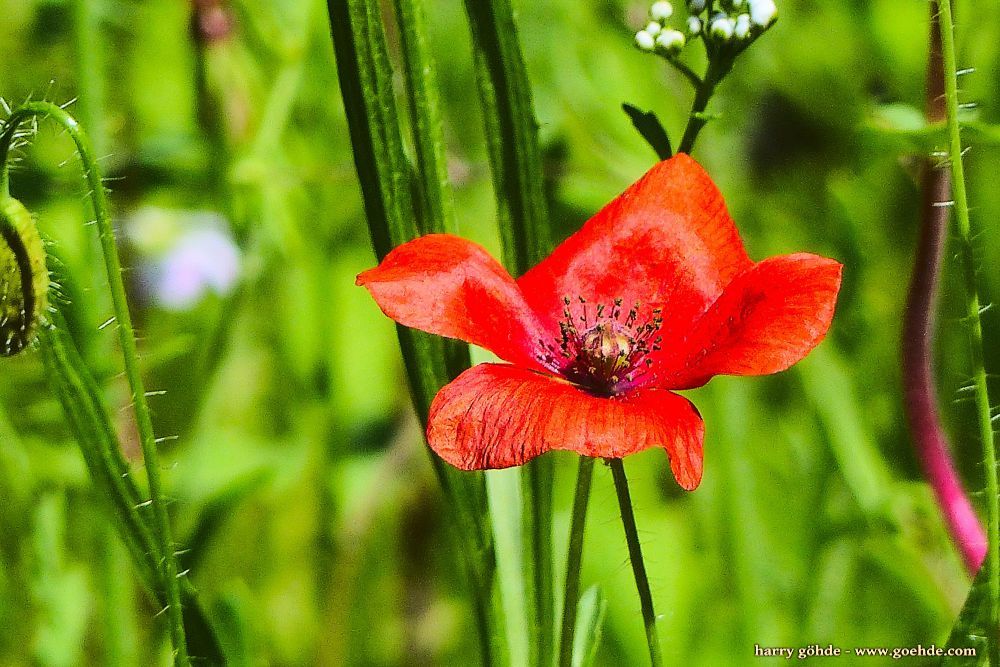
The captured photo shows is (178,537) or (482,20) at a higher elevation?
(482,20)

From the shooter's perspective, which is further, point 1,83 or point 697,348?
point 1,83

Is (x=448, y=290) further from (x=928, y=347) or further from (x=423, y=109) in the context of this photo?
(x=928, y=347)

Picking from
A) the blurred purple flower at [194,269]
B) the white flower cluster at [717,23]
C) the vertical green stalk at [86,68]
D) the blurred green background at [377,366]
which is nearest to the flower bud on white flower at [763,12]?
the white flower cluster at [717,23]

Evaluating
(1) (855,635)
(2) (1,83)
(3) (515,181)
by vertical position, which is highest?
(2) (1,83)

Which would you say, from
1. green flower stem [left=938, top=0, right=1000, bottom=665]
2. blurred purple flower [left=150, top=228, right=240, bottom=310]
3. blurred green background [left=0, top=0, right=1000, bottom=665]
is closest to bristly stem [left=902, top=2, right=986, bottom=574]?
blurred green background [left=0, top=0, right=1000, bottom=665]

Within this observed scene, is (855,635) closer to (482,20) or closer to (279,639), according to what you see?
(279,639)

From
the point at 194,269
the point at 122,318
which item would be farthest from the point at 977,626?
the point at 194,269

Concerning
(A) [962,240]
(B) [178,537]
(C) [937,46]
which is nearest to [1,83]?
(B) [178,537]
